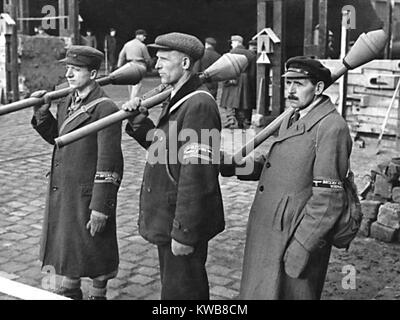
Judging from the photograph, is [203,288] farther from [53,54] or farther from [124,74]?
[53,54]

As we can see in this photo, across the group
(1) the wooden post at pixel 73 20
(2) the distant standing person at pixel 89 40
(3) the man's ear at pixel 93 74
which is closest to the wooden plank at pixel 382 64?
(3) the man's ear at pixel 93 74

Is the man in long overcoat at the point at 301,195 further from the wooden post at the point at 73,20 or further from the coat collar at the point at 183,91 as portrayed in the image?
the wooden post at the point at 73,20

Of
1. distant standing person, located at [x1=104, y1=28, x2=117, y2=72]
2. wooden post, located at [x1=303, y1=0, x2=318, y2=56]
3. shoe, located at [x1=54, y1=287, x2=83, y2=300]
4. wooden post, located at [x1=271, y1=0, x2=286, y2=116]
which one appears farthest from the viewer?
distant standing person, located at [x1=104, y1=28, x2=117, y2=72]

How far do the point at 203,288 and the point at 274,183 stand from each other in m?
0.75

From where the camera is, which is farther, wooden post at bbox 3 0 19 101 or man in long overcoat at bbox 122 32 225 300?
wooden post at bbox 3 0 19 101

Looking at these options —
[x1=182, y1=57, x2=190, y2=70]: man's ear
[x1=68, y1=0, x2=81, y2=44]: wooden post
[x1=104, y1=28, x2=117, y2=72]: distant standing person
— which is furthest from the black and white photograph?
[x1=104, y1=28, x2=117, y2=72]: distant standing person

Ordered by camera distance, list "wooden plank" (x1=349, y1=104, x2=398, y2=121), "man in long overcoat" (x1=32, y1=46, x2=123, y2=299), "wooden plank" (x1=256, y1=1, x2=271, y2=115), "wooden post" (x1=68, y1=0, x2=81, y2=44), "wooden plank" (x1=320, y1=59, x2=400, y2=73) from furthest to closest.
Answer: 1. "wooden post" (x1=68, y1=0, x2=81, y2=44)
2. "wooden plank" (x1=256, y1=1, x2=271, y2=115)
3. "wooden plank" (x1=349, y1=104, x2=398, y2=121)
4. "wooden plank" (x1=320, y1=59, x2=400, y2=73)
5. "man in long overcoat" (x1=32, y1=46, x2=123, y2=299)

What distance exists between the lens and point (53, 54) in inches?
636

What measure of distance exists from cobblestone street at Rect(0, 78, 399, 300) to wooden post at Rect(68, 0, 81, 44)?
22.2 ft

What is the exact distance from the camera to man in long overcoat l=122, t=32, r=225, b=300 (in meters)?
3.43

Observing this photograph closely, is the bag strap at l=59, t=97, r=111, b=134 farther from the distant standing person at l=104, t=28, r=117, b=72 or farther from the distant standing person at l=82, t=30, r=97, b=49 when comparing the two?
the distant standing person at l=104, t=28, r=117, b=72

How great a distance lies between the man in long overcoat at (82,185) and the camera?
4.05 meters

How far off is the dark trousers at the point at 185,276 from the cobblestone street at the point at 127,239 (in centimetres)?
101

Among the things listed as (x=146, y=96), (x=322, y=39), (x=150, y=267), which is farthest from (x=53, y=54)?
(x=146, y=96)
